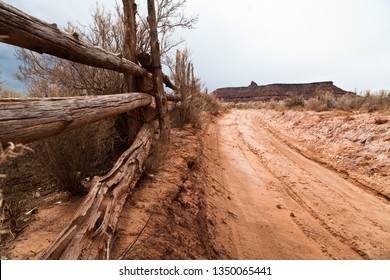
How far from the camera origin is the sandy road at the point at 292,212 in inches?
91.0

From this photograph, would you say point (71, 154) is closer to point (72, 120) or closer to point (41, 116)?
point (72, 120)

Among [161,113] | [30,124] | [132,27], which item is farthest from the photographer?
[161,113]

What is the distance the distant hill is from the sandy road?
1784 inches

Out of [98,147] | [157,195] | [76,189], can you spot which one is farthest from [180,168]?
[76,189]

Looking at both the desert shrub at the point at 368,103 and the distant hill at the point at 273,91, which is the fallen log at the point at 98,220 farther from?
the distant hill at the point at 273,91

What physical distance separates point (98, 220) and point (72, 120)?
30.1 inches

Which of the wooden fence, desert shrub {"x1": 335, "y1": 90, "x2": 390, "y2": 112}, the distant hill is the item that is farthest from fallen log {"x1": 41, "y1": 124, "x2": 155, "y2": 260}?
the distant hill

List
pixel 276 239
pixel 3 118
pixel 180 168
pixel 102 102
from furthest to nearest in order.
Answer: pixel 180 168
pixel 276 239
pixel 102 102
pixel 3 118

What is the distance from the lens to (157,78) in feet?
13.4

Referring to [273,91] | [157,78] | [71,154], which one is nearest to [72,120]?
[71,154]

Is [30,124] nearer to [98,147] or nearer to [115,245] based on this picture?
[115,245]

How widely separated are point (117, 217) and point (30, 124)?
1.01 metres

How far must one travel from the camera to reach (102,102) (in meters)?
2.17
